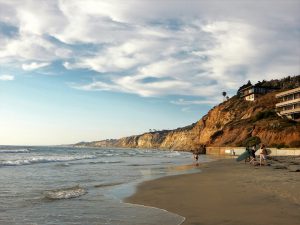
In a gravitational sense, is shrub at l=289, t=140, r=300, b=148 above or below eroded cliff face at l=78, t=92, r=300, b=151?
below

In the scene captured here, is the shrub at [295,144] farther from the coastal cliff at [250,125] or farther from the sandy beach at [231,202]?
the sandy beach at [231,202]

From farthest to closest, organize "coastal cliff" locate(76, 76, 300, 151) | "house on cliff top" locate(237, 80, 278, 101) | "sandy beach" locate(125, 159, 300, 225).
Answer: "house on cliff top" locate(237, 80, 278, 101)
"coastal cliff" locate(76, 76, 300, 151)
"sandy beach" locate(125, 159, 300, 225)

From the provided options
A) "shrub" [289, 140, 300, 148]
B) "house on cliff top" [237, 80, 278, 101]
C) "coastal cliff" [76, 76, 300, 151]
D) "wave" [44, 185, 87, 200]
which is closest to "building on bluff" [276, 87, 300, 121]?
"coastal cliff" [76, 76, 300, 151]

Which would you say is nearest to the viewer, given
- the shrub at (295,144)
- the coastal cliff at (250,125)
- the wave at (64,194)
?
the wave at (64,194)

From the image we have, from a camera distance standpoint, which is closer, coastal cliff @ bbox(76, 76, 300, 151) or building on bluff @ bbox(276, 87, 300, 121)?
coastal cliff @ bbox(76, 76, 300, 151)

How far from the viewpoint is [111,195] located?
1461 cm

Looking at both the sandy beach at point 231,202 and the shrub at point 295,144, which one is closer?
the sandy beach at point 231,202

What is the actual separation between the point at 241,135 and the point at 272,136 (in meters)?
13.0

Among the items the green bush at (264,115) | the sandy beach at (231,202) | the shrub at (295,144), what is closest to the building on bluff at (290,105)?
the green bush at (264,115)

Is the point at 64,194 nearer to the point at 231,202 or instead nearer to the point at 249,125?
the point at 231,202

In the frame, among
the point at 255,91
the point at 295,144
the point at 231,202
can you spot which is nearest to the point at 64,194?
the point at 231,202

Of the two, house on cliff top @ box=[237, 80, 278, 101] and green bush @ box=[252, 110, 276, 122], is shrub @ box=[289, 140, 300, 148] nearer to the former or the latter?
green bush @ box=[252, 110, 276, 122]

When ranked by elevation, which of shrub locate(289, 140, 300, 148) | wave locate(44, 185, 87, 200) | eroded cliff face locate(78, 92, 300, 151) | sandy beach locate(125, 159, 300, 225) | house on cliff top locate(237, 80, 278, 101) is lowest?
wave locate(44, 185, 87, 200)

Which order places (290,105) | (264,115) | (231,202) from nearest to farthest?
(231,202) < (290,105) < (264,115)
